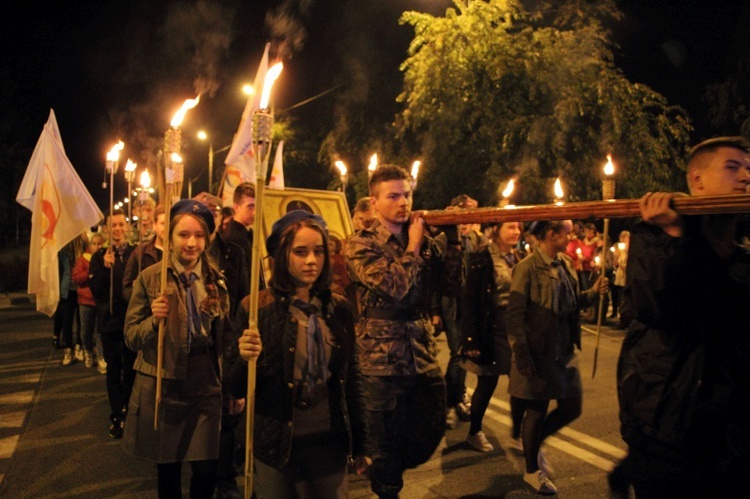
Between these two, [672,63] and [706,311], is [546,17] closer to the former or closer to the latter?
[672,63]

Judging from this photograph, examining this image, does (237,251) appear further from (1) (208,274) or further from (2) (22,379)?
(2) (22,379)

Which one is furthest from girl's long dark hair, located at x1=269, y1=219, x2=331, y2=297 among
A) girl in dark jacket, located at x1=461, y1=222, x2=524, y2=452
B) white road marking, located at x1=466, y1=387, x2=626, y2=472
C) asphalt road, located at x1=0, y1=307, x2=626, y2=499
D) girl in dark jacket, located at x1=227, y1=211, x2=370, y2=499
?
white road marking, located at x1=466, y1=387, x2=626, y2=472

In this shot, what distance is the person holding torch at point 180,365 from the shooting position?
13.2ft

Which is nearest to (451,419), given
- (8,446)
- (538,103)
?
(8,446)

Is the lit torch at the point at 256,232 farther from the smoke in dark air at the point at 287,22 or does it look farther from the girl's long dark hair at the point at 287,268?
the smoke in dark air at the point at 287,22

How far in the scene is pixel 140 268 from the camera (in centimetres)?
489

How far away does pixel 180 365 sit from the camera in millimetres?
4090

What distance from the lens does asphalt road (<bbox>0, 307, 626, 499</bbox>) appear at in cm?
529

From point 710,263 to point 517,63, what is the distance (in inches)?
608

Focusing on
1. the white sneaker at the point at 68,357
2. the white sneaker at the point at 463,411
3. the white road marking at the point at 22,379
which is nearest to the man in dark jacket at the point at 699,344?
the white sneaker at the point at 463,411

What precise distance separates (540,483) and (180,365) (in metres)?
2.80

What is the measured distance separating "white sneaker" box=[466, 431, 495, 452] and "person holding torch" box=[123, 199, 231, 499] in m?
2.75

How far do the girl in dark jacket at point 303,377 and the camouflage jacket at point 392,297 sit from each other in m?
0.59

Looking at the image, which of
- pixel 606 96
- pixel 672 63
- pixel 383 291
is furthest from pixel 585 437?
pixel 672 63
